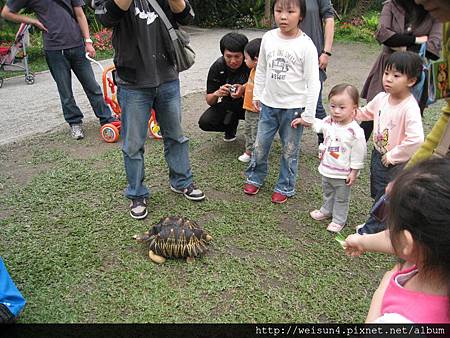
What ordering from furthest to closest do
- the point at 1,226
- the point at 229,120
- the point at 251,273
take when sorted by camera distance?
the point at 229,120, the point at 1,226, the point at 251,273

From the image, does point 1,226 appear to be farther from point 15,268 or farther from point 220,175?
point 220,175

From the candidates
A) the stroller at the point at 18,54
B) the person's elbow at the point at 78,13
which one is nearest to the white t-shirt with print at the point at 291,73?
the person's elbow at the point at 78,13

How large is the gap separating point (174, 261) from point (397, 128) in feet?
5.25

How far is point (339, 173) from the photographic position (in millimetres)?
2867

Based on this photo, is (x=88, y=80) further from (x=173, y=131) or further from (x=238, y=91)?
(x=173, y=131)

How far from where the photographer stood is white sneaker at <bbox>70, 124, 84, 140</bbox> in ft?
15.3

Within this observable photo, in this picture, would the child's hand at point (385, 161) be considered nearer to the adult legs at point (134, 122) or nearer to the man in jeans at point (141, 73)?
the man in jeans at point (141, 73)

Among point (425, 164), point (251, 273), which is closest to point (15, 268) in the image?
point (251, 273)

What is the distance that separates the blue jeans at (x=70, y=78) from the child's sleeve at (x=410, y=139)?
3.26 metres

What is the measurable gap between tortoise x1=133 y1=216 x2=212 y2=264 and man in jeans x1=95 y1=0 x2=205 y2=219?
50 centimetres

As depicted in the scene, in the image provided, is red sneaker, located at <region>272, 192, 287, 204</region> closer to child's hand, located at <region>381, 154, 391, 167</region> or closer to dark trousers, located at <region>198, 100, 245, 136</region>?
child's hand, located at <region>381, 154, 391, 167</region>

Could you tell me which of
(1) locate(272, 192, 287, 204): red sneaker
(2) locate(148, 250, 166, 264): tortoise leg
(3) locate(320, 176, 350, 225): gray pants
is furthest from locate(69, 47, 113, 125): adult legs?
(3) locate(320, 176, 350, 225): gray pants

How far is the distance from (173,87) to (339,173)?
131cm

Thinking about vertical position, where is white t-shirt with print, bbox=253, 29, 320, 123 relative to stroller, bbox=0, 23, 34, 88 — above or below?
above
